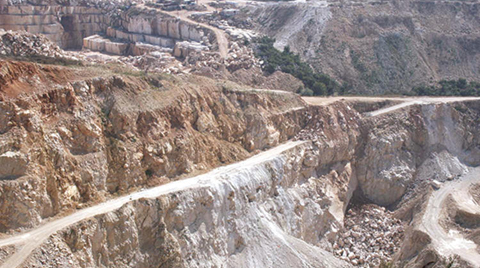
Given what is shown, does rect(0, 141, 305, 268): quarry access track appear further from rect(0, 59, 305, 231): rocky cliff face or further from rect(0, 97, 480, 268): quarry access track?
rect(0, 59, 305, 231): rocky cliff face

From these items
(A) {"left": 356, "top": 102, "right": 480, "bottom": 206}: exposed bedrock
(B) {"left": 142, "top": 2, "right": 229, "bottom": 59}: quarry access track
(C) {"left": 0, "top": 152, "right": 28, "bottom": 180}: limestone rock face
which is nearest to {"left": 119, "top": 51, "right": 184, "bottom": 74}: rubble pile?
(B) {"left": 142, "top": 2, "right": 229, "bottom": 59}: quarry access track

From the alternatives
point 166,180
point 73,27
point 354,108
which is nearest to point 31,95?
point 166,180

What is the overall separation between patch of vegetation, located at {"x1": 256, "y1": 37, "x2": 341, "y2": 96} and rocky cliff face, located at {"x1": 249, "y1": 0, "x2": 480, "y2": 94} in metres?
4.73

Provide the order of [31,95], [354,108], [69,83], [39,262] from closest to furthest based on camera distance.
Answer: [39,262]
[31,95]
[69,83]
[354,108]

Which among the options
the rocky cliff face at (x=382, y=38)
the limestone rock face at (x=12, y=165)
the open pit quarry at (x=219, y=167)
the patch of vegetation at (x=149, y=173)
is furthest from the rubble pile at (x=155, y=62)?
the limestone rock face at (x=12, y=165)

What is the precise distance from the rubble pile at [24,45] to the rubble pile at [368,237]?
3051 cm

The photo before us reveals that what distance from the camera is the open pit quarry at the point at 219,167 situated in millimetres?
31812

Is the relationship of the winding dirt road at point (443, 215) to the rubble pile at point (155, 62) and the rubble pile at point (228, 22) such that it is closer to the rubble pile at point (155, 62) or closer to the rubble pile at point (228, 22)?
the rubble pile at point (155, 62)

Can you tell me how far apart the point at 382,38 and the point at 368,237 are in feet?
153

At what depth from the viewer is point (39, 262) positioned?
27.5m

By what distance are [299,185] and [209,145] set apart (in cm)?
918

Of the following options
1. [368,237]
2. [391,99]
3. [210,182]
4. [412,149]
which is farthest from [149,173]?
[391,99]

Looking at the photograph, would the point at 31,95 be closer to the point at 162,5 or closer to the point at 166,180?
the point at 166,180

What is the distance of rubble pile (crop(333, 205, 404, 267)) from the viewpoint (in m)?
44.0
